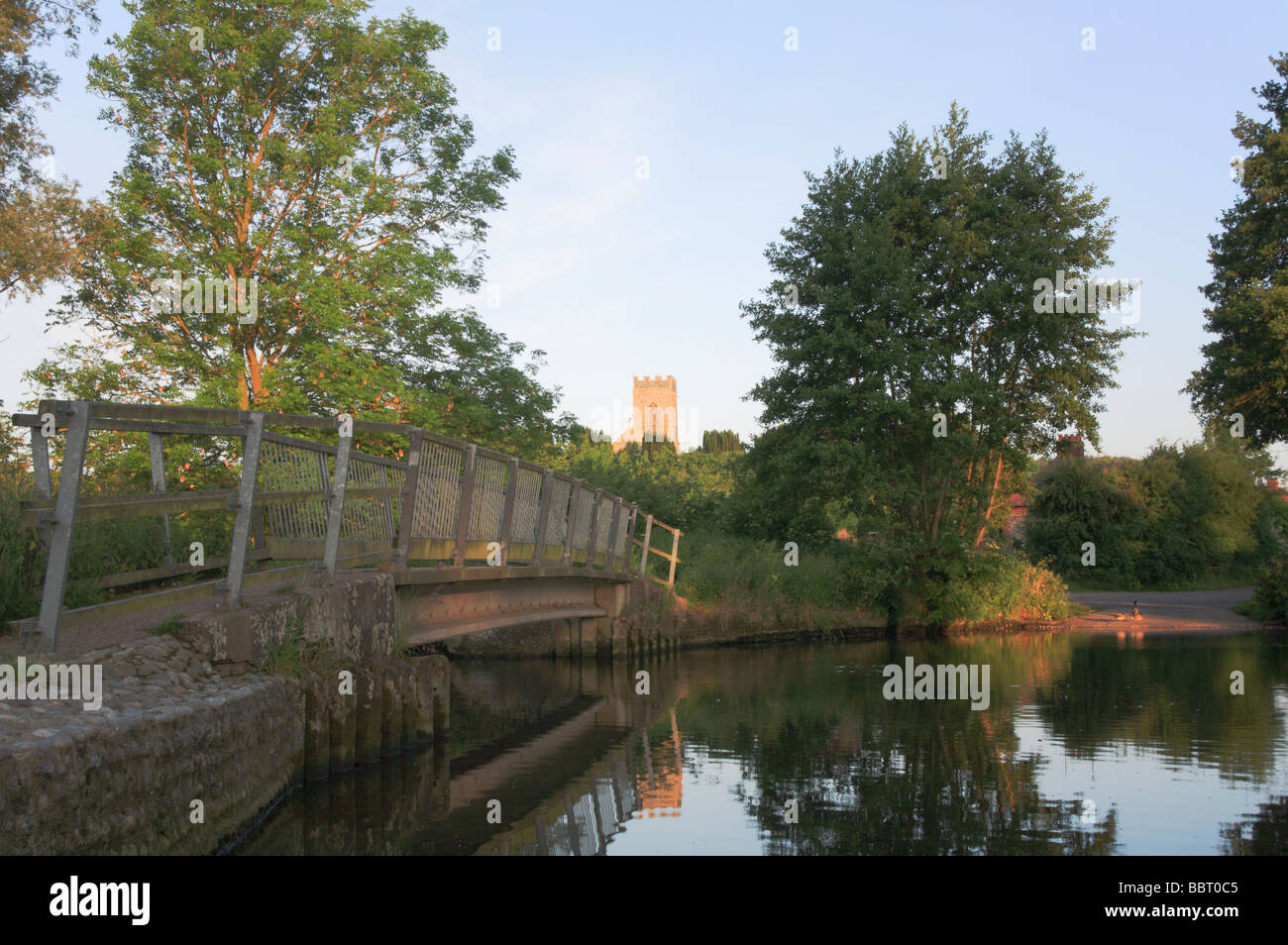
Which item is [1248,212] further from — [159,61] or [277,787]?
[277,787]

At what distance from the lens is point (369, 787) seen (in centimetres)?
905

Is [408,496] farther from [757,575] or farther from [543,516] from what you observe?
[757,575]

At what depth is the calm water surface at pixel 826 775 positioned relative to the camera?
752 centimetres

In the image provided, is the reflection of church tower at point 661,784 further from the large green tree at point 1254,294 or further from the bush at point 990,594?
the large green tree at point 1254,294

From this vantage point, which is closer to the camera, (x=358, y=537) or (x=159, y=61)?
(x=358, y=537)

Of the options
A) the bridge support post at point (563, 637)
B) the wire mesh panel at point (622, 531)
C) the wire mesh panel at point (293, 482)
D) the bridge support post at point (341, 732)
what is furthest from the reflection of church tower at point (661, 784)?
the bridge support post at point (563, 637)

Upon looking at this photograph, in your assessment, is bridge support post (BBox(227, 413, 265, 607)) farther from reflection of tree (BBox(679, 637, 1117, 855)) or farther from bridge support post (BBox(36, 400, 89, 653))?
reflection of tree (BBox(679, 637, 1117, 855))

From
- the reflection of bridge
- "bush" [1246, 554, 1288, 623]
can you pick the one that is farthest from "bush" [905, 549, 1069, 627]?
the reflection of bridge

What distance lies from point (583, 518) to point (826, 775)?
924cm
